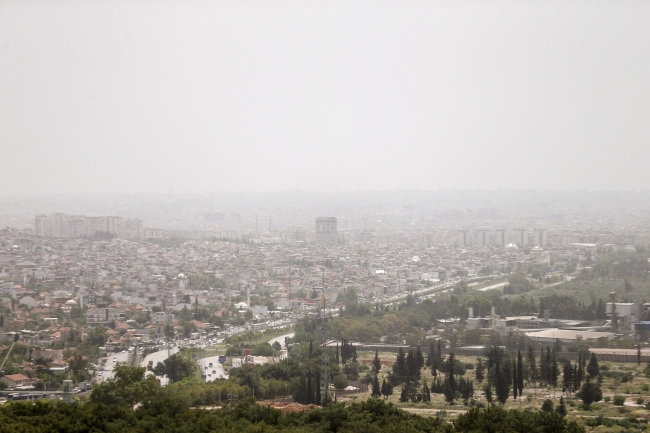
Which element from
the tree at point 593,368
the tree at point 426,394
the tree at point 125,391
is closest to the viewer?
the tree at point 125,391

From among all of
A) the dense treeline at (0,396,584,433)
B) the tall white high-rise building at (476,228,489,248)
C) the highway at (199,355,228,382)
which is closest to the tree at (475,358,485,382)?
the highway at (199,355,228,382)

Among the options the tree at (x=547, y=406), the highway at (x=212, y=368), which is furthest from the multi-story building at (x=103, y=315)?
the tree at (x=547, y=406)

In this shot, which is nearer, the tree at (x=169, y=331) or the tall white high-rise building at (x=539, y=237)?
the tree at (x=169, y=331)

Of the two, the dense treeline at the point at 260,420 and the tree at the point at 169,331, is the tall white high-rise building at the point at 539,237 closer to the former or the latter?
the tree at the point at 169,331

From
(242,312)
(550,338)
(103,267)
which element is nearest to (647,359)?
(550,338)

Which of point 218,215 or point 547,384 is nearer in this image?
point 547,384

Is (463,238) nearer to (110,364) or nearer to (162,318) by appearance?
(162,318)

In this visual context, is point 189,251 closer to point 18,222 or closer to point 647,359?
point 18,222
